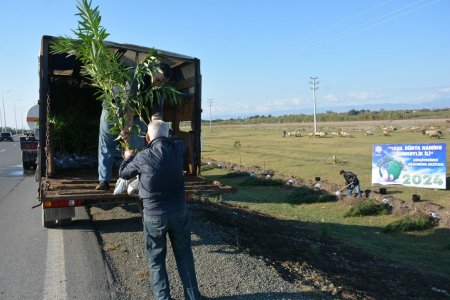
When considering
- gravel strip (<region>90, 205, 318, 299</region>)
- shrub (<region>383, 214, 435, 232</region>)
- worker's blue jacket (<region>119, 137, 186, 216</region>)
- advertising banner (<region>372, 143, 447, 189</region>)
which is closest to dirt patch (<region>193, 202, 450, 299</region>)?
gravel strip (<region>90, 205, 318, 299</region>)

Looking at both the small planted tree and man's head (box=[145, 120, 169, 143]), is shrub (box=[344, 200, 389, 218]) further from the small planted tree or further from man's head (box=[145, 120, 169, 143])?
man's head (box=[145, 120, 169, 143])

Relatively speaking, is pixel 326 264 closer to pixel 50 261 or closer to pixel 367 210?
pixel 50 261

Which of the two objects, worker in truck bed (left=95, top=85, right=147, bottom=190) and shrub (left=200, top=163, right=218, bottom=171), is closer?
worker in truck bed (left=95, top=85, right=147, bottom=190)

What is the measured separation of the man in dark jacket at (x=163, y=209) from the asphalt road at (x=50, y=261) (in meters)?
0.73

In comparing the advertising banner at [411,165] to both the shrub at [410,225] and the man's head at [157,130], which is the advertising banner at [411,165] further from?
the man's head at [157,130]

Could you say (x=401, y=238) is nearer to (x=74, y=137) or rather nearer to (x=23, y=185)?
(x=74, y=137)

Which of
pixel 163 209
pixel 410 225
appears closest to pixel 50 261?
pixel 163 209

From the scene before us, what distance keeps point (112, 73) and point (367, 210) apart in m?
8.03

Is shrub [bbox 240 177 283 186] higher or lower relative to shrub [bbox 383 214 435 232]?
higher

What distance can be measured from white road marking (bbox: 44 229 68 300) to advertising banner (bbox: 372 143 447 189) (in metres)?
11.7

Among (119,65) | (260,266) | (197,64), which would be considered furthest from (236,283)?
(197,64)

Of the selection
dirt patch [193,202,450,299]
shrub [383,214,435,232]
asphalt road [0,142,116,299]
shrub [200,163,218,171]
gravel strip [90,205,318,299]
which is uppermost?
gravel strip [90,205,318,299]

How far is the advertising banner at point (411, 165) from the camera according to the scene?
14656 mm

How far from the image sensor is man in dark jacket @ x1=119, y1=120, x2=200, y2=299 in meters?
4.28
